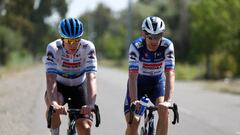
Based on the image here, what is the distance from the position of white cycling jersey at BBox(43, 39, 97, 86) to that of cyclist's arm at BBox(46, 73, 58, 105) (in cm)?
6

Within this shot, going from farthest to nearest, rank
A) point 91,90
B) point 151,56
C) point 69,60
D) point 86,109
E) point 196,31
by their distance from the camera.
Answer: point 196,31, point 151,56, point 69,60, point 91,90, point 86,109

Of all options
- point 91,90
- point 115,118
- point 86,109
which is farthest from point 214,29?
point 86,109

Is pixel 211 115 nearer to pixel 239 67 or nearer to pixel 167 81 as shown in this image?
pixel 167 81

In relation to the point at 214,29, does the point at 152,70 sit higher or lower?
lower

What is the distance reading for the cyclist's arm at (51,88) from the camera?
647 centimetres


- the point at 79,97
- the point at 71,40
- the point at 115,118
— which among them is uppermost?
the point at 71,40

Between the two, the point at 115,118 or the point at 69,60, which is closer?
the point at 69,60

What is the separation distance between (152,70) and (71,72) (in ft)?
3.64

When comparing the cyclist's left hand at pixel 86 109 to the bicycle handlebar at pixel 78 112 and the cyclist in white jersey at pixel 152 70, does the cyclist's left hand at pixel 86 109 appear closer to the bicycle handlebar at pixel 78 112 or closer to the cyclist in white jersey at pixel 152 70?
the bicycle handlebar at pixel 78 112

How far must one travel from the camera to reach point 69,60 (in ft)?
22.0

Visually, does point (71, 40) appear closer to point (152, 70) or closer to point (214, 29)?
point (152, 70)

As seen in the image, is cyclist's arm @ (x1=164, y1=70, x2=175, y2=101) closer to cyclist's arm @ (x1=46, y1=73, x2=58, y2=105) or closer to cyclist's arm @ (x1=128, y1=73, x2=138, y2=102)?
cyclist's arm @ (x1=128, y1=73, x2=138, y2=102)

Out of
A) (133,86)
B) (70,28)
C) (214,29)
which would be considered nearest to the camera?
(70,28)

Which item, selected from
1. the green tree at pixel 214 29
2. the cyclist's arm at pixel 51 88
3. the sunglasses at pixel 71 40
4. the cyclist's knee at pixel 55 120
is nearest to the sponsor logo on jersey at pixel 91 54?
the sunglasses at pixel 71 40
